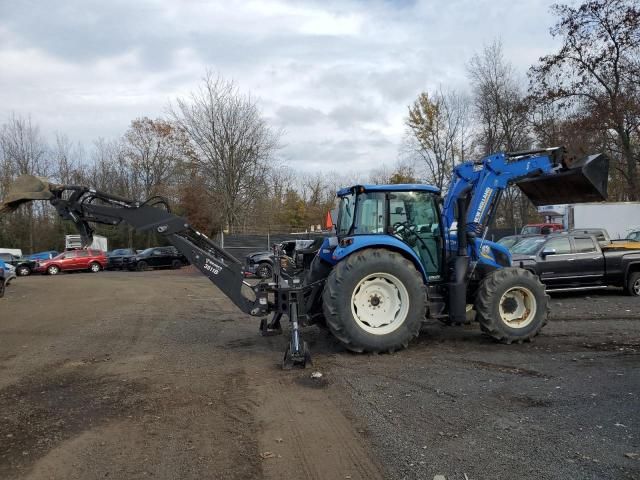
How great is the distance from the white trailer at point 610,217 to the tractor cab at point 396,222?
62.3 feet

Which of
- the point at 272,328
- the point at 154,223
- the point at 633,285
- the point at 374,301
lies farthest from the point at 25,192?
the point at 633,285

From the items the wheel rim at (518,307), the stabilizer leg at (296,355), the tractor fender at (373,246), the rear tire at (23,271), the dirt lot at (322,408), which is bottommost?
the rear tire at (23,271)

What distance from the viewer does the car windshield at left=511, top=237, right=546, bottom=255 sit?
13.5 meters

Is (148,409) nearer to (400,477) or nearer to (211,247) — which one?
(400,477)

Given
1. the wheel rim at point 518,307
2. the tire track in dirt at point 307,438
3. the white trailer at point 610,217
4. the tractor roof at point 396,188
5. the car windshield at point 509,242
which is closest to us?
the tire track in dirt at point 307,438

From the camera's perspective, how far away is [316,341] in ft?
28.5

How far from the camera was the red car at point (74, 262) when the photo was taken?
1275 inches

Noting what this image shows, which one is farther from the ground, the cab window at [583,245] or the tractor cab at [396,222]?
the tractor cab at [396,222]

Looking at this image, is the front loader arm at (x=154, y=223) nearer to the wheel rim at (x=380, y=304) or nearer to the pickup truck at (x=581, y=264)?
the wheel rim at (x=380, y=304)

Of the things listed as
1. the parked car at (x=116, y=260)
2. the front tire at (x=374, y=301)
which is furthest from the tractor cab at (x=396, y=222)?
the parked car at (x=116, y=260)

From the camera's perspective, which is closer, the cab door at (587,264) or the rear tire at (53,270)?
the cab door at (587,264)

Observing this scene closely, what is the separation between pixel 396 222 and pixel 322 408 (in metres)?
3.47

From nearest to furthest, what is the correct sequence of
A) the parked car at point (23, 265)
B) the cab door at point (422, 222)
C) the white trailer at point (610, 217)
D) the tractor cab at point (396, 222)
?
the tractor cab at point (396, 222), the cab door at point (422, 222), the white trailer at point (610, 217), the parked car at point (23, 265)

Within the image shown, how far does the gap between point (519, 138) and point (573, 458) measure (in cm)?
3551
